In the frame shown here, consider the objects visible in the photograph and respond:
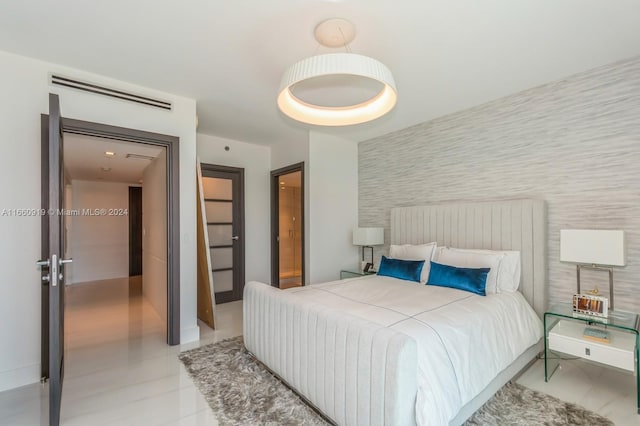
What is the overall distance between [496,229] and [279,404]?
270 cm

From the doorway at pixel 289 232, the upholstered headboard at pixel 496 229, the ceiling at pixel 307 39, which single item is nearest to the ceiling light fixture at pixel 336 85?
the ceiling at pixel 307 39

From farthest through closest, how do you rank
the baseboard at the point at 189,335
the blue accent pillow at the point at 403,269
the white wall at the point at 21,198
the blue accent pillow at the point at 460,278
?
1. the blue accent pillow at the point at 403,269
2. the baseboard at the point at 189,335
3. the blue accent pillow at the point at 460,278
4. the white wall at the point at 21,198

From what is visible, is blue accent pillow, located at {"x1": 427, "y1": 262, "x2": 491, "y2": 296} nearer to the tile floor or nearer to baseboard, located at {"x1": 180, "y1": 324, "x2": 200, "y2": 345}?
the tile floor

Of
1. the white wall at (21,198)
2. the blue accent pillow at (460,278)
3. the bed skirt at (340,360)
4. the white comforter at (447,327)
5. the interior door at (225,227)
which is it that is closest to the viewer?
the bed skirt at (340,360)

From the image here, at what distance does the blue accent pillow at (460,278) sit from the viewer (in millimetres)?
2756

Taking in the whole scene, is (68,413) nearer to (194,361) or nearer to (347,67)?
(194,361)

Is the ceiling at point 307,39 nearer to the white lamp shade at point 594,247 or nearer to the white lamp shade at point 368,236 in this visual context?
the white lamp shade at point 594,247

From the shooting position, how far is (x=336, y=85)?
2.97m

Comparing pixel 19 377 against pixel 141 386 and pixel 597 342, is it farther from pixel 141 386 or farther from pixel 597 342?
pixel 597 342

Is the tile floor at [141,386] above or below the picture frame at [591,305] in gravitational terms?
below

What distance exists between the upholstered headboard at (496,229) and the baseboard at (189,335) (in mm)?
2839

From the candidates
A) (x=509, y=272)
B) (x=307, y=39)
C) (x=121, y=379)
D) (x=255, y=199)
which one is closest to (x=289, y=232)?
(x=255, y=199)

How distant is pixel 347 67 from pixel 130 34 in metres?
1.67

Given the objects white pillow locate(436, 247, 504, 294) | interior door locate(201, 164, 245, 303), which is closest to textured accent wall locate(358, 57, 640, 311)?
white pillow locate(436, 247, 504, 294)
